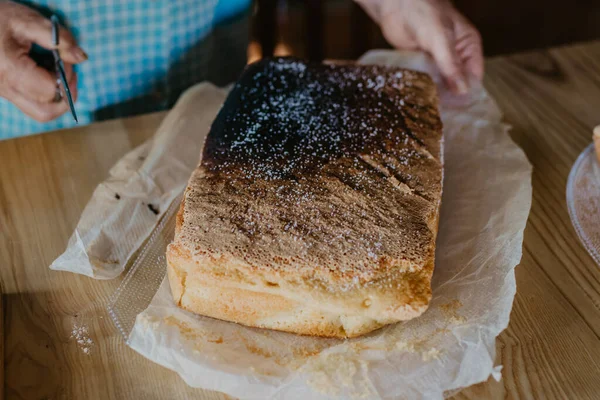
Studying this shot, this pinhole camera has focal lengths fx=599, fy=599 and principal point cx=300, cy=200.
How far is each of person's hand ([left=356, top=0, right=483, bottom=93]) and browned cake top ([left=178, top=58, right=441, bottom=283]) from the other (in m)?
0.14

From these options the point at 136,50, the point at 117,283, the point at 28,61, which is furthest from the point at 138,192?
the point at 136,50

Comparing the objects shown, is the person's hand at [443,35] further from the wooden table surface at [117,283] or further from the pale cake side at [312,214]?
the pale cake side at [312,214]

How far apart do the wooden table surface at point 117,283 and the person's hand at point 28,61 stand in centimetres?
11

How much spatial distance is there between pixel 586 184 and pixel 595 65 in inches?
21.0

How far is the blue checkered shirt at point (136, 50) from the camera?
1.38 metres

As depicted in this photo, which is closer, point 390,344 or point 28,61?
point 390,344

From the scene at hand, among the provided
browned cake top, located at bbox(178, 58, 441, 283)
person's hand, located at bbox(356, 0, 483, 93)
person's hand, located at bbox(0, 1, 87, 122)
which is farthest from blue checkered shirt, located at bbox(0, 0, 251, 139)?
person's hand, located at bbox(356, 0, 483, 93)

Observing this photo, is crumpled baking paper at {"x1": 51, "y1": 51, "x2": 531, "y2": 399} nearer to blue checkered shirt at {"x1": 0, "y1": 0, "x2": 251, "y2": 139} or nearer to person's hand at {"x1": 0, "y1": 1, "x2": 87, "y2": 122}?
person's hand at {"x1": 0, "y1": 1, "x2": 87, "y2": 122}

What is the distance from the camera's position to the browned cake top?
90cm

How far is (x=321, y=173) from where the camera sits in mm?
1029

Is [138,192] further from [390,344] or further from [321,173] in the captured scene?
[390,344]

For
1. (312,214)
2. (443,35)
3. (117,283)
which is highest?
(443,35)

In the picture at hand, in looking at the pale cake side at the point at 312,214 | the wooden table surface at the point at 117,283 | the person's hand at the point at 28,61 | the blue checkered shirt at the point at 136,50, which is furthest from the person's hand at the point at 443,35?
the person's hand at the point at 28,61

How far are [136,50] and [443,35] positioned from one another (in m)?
0.73
